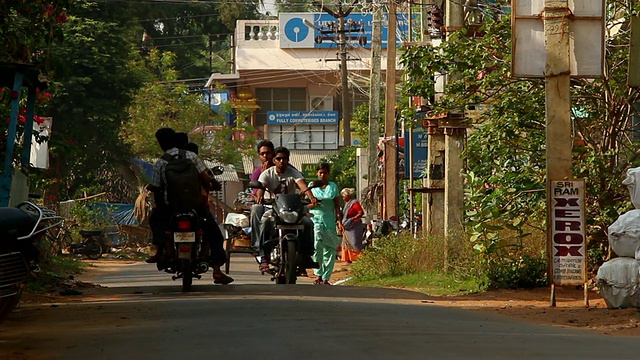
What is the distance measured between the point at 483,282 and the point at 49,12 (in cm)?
621

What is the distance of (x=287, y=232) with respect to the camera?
48.2ft

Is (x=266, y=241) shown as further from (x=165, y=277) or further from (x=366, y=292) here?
(x=165, y=277)

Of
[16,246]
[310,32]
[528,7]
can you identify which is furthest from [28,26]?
[310,32]

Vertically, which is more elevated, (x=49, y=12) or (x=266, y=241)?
(x=49, y=12)

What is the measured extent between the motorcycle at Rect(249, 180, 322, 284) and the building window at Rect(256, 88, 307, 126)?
145ft

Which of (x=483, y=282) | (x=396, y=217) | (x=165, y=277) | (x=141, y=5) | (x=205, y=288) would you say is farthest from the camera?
(x=141, y=5)

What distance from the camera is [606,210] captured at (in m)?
14.3

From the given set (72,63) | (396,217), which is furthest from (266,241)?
(72,63)

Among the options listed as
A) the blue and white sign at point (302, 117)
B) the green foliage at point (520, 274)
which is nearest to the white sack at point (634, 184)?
the green foliage at point (520, 274)

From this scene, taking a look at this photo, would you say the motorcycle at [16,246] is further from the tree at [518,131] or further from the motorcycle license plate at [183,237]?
the tree at [518,131]

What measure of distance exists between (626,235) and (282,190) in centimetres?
573

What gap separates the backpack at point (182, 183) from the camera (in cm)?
1291

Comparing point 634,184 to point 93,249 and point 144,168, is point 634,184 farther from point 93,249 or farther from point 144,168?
point 144,168

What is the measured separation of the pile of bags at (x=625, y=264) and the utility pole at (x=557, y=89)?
168 centimetres
